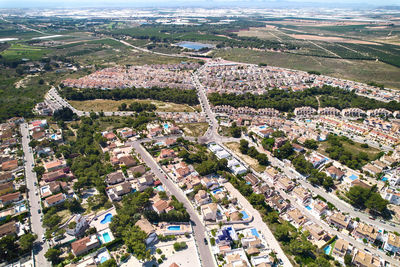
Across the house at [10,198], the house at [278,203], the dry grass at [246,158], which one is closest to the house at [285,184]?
the house at [278,203]

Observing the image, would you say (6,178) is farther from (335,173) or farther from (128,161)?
(335,173)

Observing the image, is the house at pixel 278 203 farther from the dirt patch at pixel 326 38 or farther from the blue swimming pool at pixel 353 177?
the dirt patch at pixel 326 38

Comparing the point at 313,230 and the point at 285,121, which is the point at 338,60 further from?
the point at 313,230

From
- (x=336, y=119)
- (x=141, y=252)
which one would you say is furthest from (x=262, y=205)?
(x=336, y=119)

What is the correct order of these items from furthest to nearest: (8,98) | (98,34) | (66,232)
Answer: (98,34), (8,98), (66,232)

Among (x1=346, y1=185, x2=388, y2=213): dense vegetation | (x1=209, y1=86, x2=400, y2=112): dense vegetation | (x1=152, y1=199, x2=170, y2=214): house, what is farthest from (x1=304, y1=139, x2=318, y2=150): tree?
(x1=152, y1=199, x2=170, y2=214): house

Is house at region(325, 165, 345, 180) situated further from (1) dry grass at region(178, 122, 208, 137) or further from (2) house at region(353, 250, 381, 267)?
(1) dry grass at region(178, 122, 208, 137)
